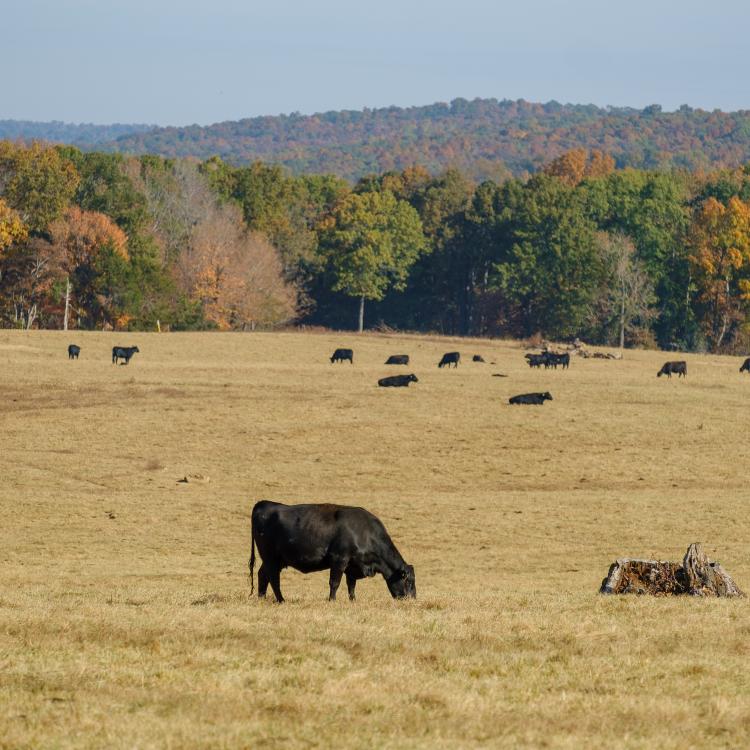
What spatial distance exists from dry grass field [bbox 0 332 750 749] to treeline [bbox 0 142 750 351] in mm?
25472

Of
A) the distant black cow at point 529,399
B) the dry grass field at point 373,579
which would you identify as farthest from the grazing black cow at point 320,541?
the distant black cow at point 529,399

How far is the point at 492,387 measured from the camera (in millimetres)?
59344

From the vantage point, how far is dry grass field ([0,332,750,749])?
11.2 m

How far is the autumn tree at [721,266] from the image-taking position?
109 meters

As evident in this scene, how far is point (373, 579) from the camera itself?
84.0 ft

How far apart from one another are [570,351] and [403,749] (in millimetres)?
77878

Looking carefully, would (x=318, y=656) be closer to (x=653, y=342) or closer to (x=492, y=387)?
(x=492, y=387)

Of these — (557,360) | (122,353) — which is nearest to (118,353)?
(122,353)

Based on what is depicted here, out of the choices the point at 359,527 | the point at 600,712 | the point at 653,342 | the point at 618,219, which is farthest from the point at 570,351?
the point at 600,712

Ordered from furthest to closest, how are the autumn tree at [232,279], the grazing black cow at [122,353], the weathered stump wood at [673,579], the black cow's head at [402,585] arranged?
the autumn tree at [232,279] → the grazing black cow at [122,353] → the weathered stump wood at [673,579] → the black cow's head at [402,585]

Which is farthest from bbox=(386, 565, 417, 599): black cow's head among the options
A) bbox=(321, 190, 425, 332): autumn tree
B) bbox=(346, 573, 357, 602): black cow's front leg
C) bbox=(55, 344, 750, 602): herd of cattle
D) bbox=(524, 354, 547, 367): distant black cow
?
bbox=(321, 190, 425, 332): autumn tree

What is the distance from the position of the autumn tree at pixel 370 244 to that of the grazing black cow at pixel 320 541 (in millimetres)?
99613

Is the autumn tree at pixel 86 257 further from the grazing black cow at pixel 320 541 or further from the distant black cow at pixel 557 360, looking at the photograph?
the grazing black cow at pixel 320 541

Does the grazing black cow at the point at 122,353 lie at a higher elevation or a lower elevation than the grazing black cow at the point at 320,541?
lower
